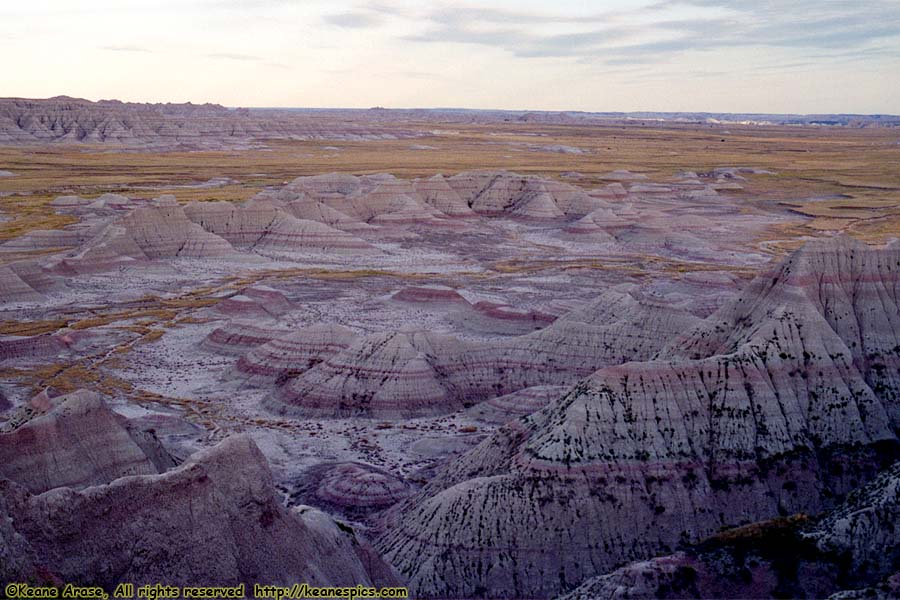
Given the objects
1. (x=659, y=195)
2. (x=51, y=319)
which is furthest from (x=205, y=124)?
(x=51, y=319)

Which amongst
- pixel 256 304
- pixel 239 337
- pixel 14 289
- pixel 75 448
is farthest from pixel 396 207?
pixel 75 448

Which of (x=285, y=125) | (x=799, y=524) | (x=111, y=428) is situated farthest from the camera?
(x=285, y=125)

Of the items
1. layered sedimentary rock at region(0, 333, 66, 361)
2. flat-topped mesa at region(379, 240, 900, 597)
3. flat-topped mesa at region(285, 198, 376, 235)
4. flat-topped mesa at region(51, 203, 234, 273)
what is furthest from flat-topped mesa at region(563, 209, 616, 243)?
flat-topped mesa at region(379, 240, 900, 597)

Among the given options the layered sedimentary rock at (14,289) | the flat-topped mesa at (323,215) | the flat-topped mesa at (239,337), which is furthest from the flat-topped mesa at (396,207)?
the flat-topped mesa at (239,337)

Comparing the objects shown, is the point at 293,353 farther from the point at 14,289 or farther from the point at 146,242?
the point at 146,242

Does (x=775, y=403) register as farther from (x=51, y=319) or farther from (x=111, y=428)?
(x=51, y=319)

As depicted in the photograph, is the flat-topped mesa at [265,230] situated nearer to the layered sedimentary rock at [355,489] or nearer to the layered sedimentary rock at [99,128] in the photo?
the layered sedimentary rock at [355,489]
